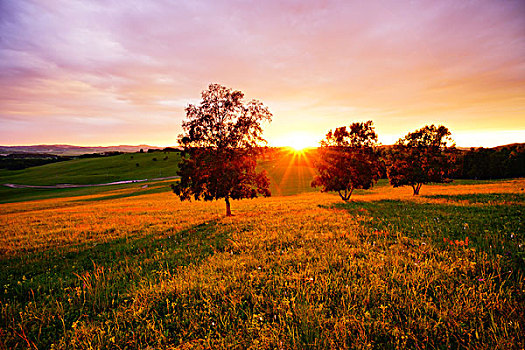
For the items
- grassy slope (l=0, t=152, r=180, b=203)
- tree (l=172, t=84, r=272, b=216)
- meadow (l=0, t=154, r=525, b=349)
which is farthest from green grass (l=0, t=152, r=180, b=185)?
meadow (l=0, t=154, r=525, b=349)

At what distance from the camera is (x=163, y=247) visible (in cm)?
823

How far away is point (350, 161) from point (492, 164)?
242 feet

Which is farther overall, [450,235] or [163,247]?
[163,247]

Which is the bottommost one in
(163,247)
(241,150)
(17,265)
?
(17,265)

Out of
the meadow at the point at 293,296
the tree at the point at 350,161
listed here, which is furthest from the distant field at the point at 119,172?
the meadow at the point at 293,296

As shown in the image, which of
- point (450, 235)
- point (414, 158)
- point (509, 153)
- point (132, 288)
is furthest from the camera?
point (509, 153)

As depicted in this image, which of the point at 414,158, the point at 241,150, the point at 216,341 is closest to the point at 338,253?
the point at 216,341

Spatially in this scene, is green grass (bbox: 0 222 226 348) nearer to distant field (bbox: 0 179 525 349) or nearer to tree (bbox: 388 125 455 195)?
distant field (bbox: 0 179 525 349)

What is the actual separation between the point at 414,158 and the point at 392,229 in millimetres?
27021

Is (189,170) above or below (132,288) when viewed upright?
above

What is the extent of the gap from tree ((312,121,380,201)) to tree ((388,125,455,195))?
11.8m

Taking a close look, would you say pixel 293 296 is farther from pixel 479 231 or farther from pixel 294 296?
pixel 479 231

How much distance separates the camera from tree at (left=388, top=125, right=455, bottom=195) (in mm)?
27375

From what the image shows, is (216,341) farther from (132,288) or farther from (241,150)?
(241,150)
